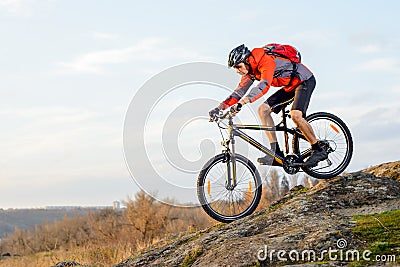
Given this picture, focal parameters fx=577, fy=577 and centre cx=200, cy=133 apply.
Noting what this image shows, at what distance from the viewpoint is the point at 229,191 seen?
10.2 metres

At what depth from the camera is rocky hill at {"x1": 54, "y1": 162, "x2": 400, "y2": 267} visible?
737 centimetres

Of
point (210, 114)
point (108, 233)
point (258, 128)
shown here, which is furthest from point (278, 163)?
point (108, 233)

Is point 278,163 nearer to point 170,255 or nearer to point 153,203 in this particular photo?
point 170,255

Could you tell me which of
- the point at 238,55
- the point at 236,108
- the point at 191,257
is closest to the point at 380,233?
the point at 191,257

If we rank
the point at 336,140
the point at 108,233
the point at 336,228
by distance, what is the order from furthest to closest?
the point at 108,233 → the point at 336,140 → the point at 336,228

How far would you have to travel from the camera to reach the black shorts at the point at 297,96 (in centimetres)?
1038

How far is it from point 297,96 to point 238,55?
135 cm

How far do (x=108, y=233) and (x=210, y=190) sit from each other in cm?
4643

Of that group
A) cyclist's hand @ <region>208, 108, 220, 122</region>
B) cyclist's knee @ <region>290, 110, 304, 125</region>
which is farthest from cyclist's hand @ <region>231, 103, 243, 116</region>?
cyclist's knee @ <region>290, 110, 304, 125</region>

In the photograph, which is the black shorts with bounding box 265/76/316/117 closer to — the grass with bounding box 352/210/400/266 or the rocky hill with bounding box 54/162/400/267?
the rocky hill with bounding box 54/162/400/267

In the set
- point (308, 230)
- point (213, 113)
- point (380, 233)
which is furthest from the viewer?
point (213, 113)

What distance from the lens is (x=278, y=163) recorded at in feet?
34.4

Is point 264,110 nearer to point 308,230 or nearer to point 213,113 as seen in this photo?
point 213,113

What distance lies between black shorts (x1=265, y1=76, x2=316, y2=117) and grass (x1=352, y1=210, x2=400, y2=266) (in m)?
2.47
